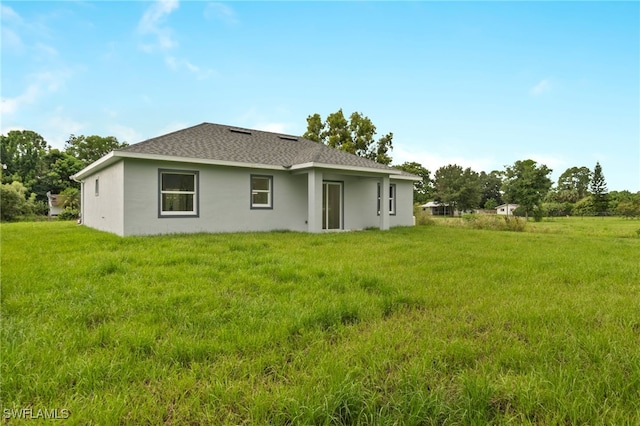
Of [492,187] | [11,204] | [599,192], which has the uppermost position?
[492,187]

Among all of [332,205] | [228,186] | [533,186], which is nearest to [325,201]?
[332,205]

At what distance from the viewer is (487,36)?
11.1m

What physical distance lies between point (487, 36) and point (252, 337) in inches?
504

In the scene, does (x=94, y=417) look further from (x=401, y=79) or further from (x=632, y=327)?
(x=401, y=79)

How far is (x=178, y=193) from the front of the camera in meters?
11.0

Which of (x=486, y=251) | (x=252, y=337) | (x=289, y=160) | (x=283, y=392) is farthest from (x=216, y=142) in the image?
(x=283, y=392)

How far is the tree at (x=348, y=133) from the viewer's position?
2889 cm

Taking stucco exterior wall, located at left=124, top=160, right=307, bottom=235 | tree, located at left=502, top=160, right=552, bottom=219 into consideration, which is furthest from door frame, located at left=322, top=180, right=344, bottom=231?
tree, located at left=502, top=160, right=552, bottom=219

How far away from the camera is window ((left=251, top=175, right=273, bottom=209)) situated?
493 inches

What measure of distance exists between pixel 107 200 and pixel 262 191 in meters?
5.85

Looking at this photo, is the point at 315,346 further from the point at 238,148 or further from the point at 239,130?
the point at 239,130

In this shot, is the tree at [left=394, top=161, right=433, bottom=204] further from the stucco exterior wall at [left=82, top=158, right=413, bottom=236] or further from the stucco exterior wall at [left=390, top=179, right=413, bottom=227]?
the stucco exterior wall at [left=82, top=158, right=413, bottom=236]

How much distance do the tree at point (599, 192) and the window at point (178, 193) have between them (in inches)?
2247

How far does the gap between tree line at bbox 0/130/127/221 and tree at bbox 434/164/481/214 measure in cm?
5221
